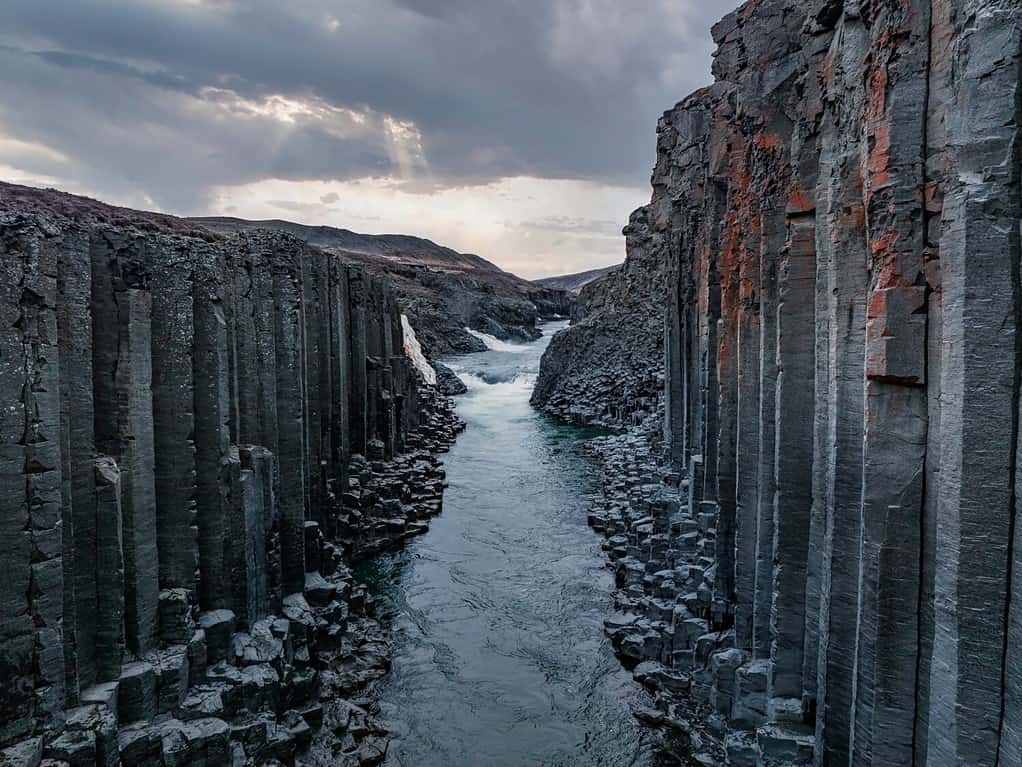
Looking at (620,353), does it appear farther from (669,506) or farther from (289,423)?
(289,423)

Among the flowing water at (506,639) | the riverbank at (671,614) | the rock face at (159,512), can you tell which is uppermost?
the rock face at (159,512)

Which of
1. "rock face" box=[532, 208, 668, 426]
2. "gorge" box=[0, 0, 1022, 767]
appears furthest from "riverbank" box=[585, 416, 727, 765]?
"rock face" box=[532, 208, 668, 426]

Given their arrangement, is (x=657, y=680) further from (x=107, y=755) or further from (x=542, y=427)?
(x=542, y=427)

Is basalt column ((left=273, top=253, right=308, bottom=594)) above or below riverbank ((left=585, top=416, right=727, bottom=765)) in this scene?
above

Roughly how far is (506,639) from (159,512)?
6.41 m

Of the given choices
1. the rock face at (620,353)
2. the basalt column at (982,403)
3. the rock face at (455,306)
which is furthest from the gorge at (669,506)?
the rock face at (455,306)

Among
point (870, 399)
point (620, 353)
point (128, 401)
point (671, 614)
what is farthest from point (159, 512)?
point (620, 353)

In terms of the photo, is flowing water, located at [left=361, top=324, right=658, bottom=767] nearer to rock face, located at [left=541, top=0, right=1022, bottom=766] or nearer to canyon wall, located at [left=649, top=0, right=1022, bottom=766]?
rock face, located at [left=541, top=0, right=1022, bottom=766]

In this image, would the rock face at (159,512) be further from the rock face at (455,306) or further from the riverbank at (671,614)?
the rock face at (455,306)

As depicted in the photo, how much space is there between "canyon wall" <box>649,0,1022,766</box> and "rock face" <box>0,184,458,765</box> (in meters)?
5.51

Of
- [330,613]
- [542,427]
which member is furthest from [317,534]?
[542,427]

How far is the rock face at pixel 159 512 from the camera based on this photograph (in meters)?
6.16

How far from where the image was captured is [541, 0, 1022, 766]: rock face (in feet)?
14.5

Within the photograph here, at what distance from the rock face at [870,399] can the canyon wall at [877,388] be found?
0.06 feet
